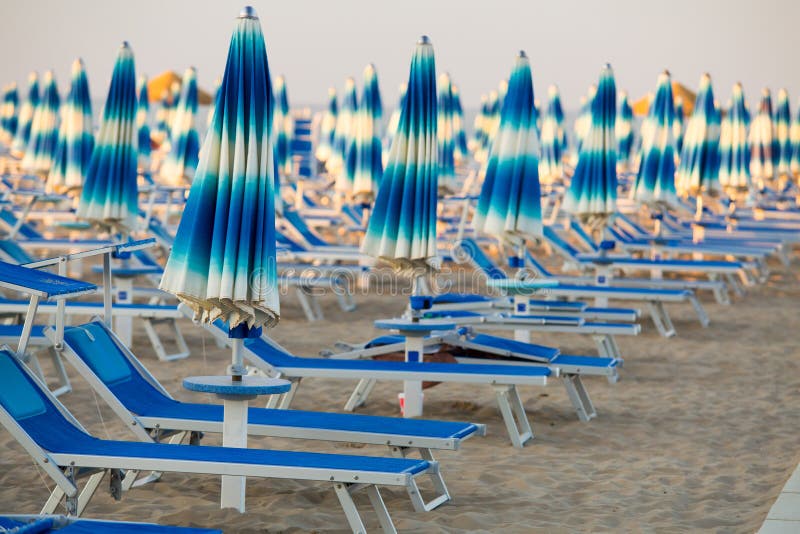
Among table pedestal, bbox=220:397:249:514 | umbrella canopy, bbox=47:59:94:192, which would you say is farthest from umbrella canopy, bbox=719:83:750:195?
table pedestal, bbox=220:397:249:514

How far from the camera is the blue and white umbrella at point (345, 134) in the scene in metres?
13.1

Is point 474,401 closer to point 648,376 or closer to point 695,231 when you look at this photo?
point 648,376

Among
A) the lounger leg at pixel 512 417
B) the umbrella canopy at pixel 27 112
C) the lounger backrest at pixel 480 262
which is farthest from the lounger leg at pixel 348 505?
the umbrella canopy at pixel 27 112

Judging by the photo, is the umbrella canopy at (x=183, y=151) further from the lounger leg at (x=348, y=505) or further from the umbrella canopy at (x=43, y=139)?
the lounger leg at (x=348, y=505)

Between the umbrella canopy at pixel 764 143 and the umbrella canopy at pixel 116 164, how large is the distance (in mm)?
15408

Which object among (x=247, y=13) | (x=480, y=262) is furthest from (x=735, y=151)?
(x=247, y=13)

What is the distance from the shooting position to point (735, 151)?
55.0 feet

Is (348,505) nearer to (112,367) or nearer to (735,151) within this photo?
(112,367)

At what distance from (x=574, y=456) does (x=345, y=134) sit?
11.3m

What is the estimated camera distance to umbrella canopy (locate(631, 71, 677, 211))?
1239cm

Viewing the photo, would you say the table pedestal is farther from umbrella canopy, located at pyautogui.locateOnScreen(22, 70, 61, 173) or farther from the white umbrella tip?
umbrella canopy, located at pyautogui.locateOnScreen(22, 70, 61, 173)

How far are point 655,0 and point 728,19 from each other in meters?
2.25

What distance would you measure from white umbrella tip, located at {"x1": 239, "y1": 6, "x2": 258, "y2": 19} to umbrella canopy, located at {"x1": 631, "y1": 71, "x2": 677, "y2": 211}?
28.0 feet

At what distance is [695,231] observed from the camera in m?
14.2
